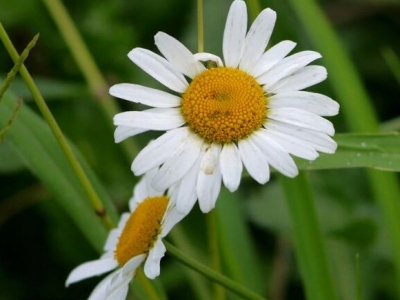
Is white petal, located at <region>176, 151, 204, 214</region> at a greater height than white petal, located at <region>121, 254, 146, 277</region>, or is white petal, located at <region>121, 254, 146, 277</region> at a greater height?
white petal, located at <region>176, 151, 204, 214</region>

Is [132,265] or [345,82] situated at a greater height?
[132,265]

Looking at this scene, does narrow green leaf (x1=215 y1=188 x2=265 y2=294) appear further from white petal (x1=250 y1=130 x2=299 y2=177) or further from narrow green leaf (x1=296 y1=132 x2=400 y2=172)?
white petal (x1=250 y1=130 x2=299 y2=177)

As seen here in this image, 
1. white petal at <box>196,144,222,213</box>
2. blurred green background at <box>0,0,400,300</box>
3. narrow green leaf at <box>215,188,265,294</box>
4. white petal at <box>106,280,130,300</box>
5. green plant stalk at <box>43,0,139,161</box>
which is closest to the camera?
white petal at <box>196,144,222,213</box>

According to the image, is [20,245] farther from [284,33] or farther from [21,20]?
[284,33]

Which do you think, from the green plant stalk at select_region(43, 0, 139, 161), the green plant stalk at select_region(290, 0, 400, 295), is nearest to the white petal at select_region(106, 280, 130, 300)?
the green plant stalk at select_region(290, 0, 400, 295)

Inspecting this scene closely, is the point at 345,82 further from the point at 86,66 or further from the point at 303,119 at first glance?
the point at 303,119

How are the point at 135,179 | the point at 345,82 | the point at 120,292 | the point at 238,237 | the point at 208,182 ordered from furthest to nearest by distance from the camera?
Result: the point at 135,179 → the point at 238,237 → the point at 345,82 → the point at 120,292 → the point at 208,182

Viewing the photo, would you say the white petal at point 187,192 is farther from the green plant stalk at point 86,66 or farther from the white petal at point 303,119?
the green plant stalk at point 86,66

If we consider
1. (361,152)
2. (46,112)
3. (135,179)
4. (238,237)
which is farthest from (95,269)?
(135,179)
